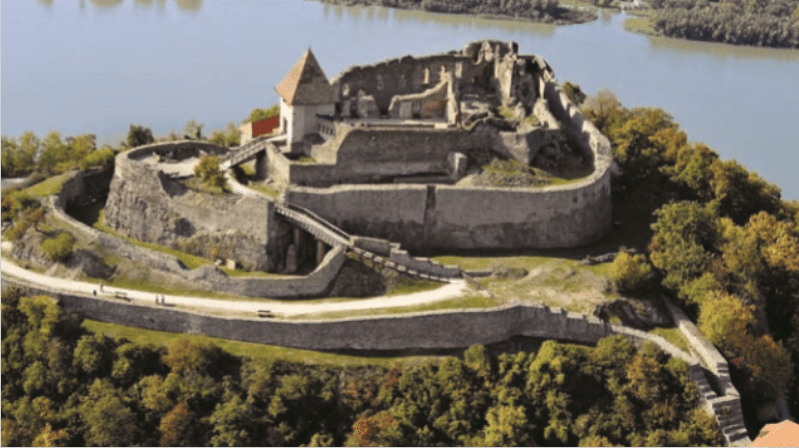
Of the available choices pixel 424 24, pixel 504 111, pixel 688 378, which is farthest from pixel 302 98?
pixel 424 24

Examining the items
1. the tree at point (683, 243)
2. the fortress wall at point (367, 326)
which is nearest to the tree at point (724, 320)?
the tree at point (683, 243)

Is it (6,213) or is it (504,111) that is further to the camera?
(504,111)

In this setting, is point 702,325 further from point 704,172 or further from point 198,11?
point 198,11

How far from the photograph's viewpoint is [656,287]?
3447cm

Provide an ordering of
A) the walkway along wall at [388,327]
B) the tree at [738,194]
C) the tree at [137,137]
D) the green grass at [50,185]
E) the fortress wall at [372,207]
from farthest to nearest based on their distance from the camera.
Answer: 1. the tree at [137,137]
2. the tree at [738,194]
3. the green grass at [50,185]
4. the fortress wall at [372,207]
5. the walkway along wall at [388,327]

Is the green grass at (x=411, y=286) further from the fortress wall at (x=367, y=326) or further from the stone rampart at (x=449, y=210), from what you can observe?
the stone rampart at (x=449, y=210)

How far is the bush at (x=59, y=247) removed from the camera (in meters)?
34.3

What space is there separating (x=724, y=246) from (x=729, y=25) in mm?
58141

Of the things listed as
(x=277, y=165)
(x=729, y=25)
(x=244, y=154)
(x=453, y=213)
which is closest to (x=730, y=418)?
(x=453, y=213)

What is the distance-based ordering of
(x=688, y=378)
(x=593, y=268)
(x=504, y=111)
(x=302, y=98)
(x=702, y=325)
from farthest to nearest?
(x=504, y=111), (x=302, y=98), (x=593, y=268), (x=702, y=325), (x=688, y=378)

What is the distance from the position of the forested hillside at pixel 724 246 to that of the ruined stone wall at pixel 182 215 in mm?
14894

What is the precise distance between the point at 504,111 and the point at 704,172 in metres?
9.09

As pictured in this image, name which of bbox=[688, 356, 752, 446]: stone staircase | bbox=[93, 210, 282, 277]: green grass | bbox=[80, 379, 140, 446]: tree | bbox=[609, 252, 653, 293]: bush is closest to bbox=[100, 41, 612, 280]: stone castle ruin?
bbox=[93, 210, 282, 277]: green grass

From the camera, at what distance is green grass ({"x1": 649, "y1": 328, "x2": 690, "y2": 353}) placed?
32.4 meters
